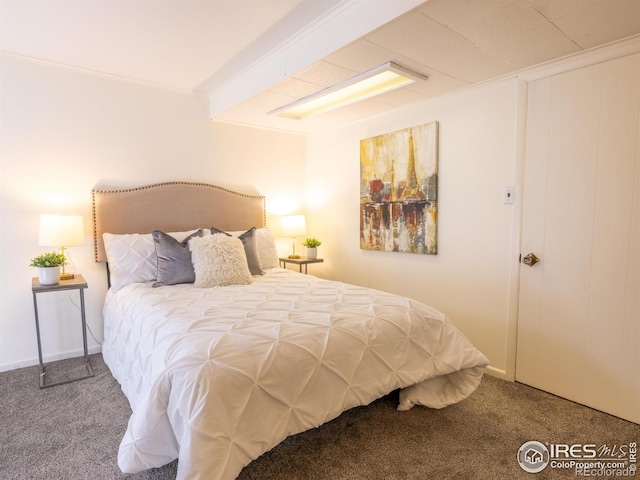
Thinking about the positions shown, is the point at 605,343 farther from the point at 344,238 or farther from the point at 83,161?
the point at 83,161

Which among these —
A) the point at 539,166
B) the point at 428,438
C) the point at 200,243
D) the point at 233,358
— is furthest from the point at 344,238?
the point at 233,358

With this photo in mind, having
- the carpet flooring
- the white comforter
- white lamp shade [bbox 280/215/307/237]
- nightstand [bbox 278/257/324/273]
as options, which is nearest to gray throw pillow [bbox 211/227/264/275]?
the white comforter

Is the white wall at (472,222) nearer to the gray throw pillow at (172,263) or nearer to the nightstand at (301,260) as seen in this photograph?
the nightstand at (301,260)

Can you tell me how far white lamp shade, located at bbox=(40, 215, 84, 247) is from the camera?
265cm

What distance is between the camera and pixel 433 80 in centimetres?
268

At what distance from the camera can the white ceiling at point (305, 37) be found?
186cm

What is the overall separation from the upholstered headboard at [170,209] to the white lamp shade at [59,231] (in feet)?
1.23

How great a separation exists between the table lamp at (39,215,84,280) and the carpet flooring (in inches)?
39.9

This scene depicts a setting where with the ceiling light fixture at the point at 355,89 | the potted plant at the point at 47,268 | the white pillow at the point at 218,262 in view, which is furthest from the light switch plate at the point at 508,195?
the potted plant at the point at 47,268

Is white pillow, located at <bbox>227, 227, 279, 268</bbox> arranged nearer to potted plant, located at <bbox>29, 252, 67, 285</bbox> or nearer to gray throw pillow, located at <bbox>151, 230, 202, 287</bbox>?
gray throw pillow, located at <bbox>151, 230, 202, 287</bbox>

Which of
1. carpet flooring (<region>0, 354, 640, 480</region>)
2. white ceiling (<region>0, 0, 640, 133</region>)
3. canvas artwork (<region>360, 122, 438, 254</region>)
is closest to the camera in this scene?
carpet flooring (<region>0, 354, 640, 480</region>)

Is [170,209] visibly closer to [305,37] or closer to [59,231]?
[59,231]

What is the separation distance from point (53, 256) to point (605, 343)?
3.75 meters

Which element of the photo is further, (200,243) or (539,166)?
(200,243)
